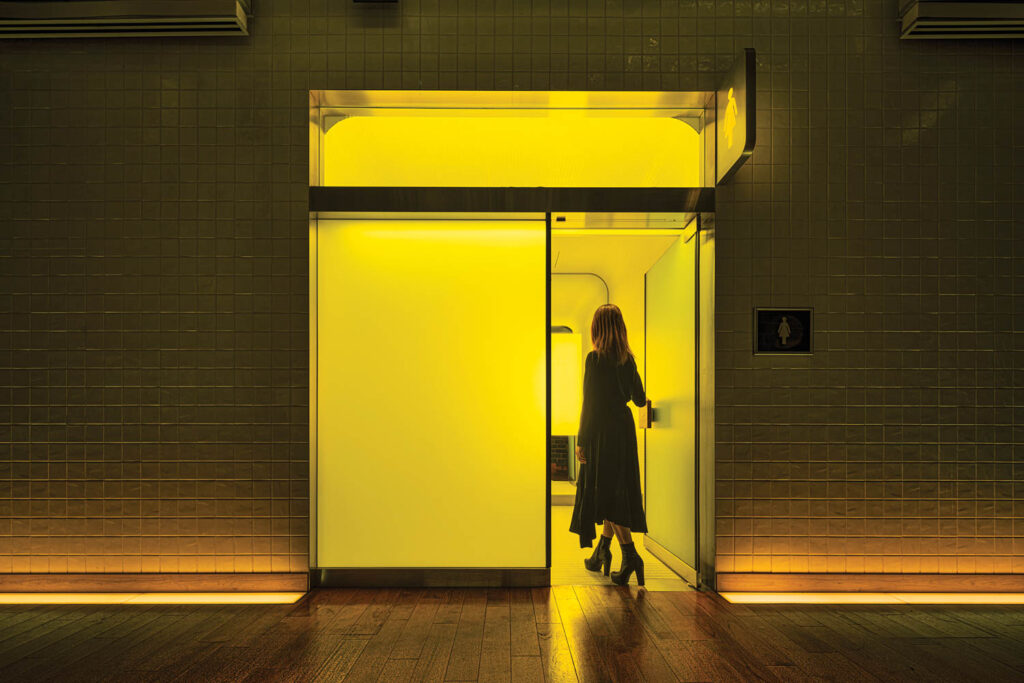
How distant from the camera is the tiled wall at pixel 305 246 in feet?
13.4

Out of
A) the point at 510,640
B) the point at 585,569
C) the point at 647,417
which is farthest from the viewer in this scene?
the point at 647,417

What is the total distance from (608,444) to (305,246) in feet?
7.11

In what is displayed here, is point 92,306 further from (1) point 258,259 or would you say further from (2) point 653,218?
(2) point 653,218

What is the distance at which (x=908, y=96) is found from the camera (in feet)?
13.5

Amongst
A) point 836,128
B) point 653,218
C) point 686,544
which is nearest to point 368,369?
point 653,218

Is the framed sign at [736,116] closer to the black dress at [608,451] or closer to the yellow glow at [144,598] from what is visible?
the black dress at [608,451]

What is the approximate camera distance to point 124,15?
4.02 meters

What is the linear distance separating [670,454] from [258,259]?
9.52 ft

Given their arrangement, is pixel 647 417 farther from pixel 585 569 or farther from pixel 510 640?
pixel 510 640

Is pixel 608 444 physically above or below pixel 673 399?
below

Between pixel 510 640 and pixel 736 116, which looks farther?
pixel 736 116

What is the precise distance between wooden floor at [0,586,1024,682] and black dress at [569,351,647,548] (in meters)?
0.52

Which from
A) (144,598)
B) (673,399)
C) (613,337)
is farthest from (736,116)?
(144,598)

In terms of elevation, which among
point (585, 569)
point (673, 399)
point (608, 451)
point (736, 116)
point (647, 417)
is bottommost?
point (585, 569)
